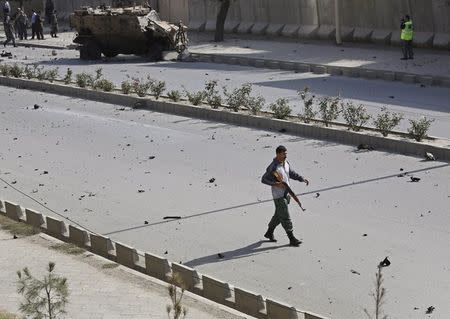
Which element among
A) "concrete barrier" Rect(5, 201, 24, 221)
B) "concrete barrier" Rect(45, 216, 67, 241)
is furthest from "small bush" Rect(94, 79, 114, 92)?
"concrete barrier" Rect(45, 216, 67, 241)

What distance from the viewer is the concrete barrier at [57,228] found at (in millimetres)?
15258

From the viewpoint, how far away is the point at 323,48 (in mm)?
37469

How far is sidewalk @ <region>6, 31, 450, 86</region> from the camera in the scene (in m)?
30.7

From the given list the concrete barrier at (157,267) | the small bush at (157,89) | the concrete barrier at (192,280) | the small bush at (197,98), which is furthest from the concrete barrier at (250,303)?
the small bush at (157,89)

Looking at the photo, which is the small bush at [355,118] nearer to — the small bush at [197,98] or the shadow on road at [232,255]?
the small bush at [197,98]

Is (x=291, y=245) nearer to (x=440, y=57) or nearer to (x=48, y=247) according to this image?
(x=48, y=247)

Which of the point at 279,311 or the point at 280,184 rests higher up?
the point at 280,184

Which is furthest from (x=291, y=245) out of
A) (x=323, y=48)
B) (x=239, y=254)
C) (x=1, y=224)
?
(x=323, y=48)

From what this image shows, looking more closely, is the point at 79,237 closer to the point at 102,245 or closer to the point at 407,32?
the point at 102,245

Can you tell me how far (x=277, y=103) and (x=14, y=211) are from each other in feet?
31.0

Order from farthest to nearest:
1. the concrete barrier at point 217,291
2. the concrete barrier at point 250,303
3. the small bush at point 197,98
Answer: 1. the small bush at point 197,98
2. the concrete barrier at point 217,291
3. the concrete barrier at point 250,303

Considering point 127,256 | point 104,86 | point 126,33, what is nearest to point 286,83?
point 104,86

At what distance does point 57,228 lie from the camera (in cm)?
1534

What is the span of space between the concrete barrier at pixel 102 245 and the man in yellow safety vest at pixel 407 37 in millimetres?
19904
